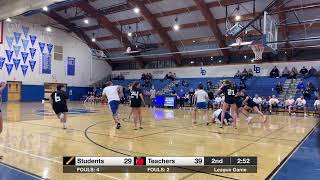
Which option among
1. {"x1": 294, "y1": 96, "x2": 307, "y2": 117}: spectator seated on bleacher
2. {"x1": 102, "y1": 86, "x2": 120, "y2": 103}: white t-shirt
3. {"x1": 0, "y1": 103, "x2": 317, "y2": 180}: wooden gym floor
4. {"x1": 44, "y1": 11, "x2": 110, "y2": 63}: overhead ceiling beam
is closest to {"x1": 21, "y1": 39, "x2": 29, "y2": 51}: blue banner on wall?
{"x1": 44, "y1": 11, "x2": 110, "y2": 63}: overhead ceiling beam

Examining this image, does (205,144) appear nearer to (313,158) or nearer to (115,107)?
(313,158)

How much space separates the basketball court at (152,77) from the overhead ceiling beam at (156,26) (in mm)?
107

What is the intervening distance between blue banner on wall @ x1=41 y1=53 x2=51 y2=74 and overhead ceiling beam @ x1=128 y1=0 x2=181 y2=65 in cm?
1267

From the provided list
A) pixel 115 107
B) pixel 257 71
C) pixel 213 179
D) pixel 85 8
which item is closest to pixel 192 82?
pixel 257 71

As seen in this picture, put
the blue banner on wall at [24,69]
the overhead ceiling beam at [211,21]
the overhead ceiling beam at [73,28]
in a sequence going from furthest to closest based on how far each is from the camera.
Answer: the overhead ceiling beam at [73,28] < the blue banner on wall at [24,69] < the overhead ceiling beam at [211,21]

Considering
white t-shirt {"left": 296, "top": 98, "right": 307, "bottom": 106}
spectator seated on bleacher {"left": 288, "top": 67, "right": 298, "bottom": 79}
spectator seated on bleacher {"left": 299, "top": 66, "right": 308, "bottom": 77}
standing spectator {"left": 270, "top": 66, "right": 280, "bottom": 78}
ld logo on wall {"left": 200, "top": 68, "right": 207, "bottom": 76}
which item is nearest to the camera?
white t-shirt {"left": 296, "top": 98, "right": 307, "bottom": 106}

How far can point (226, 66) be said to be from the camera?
89.2 ft

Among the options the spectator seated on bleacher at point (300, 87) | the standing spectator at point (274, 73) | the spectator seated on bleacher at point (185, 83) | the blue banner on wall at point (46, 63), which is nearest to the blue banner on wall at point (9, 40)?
the blue banner on wall at point (46, 63)

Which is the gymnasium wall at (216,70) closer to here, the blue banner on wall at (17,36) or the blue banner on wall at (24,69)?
the blue banner on wall at (24,69)

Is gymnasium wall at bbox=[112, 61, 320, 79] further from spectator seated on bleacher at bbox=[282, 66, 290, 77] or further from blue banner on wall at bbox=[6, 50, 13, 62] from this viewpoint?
blue banner on wall at bbox=[6, 50, 13, 62]

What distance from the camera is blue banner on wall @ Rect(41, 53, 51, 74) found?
99.0ft

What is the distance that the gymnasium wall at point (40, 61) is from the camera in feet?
89.5

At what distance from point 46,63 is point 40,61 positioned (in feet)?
2.44

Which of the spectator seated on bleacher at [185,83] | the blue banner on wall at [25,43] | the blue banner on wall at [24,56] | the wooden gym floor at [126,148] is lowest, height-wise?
the wooden gym floor at [126,148]
